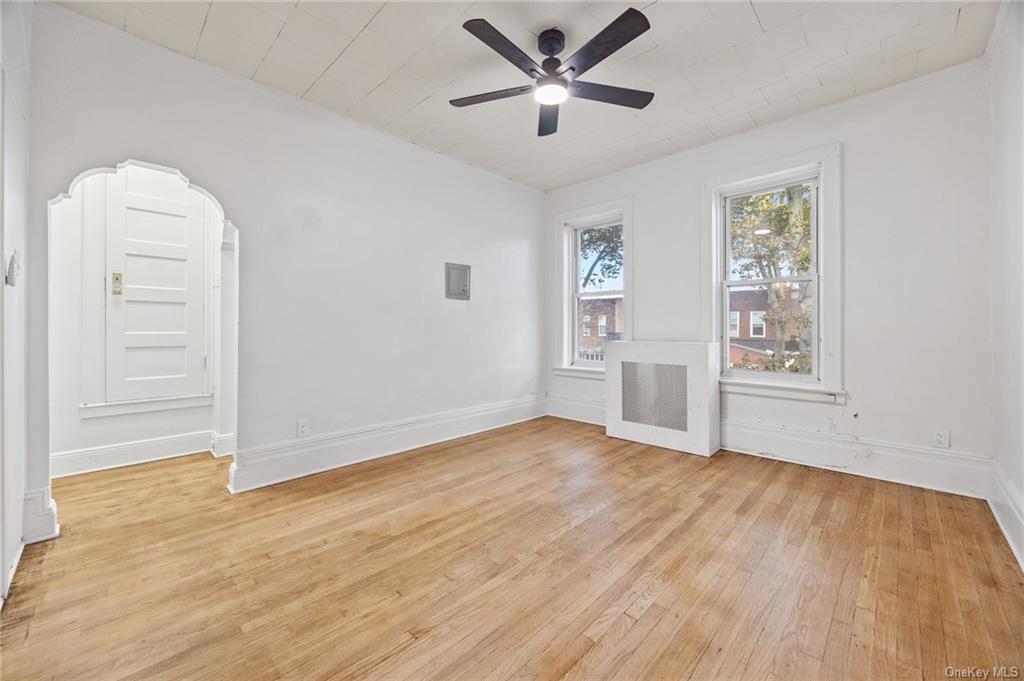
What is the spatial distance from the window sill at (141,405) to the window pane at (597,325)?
3.78m

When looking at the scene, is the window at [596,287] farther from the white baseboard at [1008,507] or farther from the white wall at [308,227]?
the white baseboard at [1008,507]

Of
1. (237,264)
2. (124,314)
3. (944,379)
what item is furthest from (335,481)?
(944,379)

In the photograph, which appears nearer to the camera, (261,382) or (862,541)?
(862,541)

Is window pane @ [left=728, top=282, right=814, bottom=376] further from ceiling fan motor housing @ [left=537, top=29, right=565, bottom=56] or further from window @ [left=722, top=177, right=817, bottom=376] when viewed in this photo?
ceiling fan motor housing @ [left=537, top=29, right=565, bottom=56]

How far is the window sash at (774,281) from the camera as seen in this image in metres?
3.32

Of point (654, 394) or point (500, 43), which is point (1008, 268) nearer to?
point (654, 394)

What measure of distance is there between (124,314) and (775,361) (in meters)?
5.34

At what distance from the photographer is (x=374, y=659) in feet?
4.51

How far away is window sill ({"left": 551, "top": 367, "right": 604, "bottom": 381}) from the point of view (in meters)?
4.65

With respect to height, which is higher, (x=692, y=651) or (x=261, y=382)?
(x=261, y=382)

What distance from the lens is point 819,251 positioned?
330 cm

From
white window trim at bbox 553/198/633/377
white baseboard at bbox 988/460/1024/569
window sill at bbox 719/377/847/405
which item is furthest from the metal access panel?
white baseboard at bbox 988/460/1024/569

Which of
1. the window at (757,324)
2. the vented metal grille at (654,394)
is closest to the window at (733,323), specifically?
the window at (757,324)

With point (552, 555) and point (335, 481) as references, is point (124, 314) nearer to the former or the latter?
point (335, 481)
